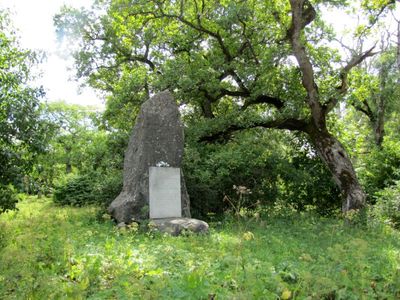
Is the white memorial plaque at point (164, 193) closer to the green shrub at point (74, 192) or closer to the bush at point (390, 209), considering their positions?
the bush at point (390, 209)

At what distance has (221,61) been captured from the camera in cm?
1425

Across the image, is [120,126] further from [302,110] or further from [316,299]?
[316,299]

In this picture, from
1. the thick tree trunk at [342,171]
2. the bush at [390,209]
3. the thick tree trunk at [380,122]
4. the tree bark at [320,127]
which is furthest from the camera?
the thick tree trunk at [380,122]

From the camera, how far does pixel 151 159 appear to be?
1024cm

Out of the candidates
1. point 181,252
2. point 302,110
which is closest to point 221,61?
point 302,110

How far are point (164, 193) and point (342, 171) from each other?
20.3 ft

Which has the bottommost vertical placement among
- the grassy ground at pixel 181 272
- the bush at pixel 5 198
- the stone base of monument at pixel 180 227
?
the grassy ground at pixel 181 272

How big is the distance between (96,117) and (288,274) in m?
15.0

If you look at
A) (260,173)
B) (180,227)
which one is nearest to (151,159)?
(180,227)

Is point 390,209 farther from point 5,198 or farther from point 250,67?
point 5,198

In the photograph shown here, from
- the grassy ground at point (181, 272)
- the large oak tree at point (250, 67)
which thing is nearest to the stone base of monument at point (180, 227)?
the grassy ground at point (181, 272)

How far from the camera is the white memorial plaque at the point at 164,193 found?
9.70 meters

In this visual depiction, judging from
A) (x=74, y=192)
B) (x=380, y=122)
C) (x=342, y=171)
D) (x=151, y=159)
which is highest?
(x=380, y=122)

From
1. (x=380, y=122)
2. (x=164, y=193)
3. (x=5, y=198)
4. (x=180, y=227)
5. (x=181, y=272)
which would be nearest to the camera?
(x=181, y=272)
